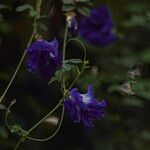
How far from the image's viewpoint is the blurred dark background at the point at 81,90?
93.6 inches

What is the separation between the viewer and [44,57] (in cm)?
175

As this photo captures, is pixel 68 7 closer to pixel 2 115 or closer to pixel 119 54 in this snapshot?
pixel 2 115

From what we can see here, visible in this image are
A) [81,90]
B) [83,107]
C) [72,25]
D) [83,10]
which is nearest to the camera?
[83,107]

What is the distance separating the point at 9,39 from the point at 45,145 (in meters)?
0.46

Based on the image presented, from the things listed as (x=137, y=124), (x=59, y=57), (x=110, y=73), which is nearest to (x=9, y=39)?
(x=110, y=73)

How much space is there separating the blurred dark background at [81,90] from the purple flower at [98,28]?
7 centimetres

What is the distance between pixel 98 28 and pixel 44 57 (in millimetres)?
870

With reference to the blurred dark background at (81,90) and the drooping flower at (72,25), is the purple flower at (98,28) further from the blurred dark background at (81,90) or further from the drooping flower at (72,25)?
the drooping flower at (72,25)

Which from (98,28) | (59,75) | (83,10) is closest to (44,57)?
(59,75)

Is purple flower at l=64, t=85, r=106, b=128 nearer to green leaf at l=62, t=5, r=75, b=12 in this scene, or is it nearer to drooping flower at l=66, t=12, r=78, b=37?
drooping flower at l=66, t=12, r=78, b=37

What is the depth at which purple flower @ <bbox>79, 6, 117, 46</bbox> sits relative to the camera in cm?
253

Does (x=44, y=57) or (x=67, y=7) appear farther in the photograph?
(x=67, y=7)

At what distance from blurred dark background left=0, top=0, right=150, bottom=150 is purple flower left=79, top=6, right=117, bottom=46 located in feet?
0.23

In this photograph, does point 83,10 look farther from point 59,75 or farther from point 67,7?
point 59,75
